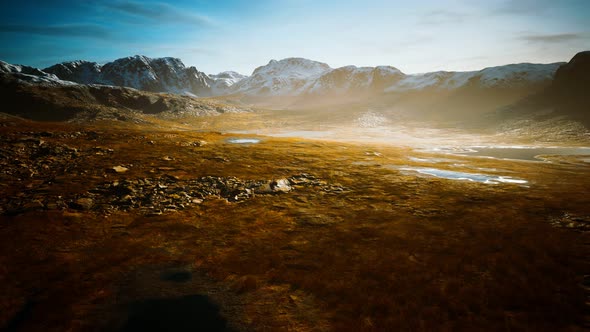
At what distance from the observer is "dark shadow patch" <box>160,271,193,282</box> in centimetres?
960

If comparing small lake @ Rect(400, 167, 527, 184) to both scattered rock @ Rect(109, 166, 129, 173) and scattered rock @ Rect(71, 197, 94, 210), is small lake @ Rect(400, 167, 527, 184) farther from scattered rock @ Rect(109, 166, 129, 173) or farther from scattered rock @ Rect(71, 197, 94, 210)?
scattered rock @ Rect(109, 166, 129, 173)

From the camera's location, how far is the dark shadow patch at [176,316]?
7387mm

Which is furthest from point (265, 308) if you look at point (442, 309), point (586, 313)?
point (586, 313)

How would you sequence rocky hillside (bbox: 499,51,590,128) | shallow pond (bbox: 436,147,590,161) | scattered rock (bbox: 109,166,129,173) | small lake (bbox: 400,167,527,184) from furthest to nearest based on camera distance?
rocky hillside (bbox: 499,51,590,128), shallow pond (bbox: 436,147,590,161), small lake (bbox: 400,167,527,184), scattered rock (bbox: 109,166,129,173)

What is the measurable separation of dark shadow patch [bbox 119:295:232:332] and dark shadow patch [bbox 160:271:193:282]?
1.13 metres

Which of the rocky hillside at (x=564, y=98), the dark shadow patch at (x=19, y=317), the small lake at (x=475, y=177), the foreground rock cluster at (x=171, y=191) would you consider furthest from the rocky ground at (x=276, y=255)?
the rocky hillside at (x=564, y=98)

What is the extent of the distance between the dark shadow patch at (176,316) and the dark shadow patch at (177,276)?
113cm

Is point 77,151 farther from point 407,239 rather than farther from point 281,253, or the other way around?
point 407,239

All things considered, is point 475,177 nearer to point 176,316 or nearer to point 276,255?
point 276,255

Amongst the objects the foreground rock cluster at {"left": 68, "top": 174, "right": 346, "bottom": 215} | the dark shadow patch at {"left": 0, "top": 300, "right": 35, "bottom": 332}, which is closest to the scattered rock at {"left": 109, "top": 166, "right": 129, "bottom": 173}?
the foreground rock cluster at {"left": 68, "top": 174, "right": 346, "bottom": 215}

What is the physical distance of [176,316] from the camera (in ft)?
25.5

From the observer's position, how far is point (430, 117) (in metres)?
188

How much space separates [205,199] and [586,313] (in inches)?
753

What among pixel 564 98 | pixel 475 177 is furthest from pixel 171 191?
pixel 564 98
